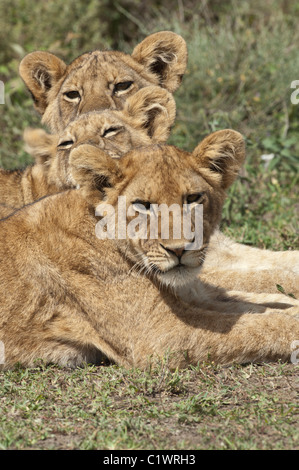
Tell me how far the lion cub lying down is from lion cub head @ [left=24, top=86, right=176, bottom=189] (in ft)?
2.78

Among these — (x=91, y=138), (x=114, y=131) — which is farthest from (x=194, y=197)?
(x=114, y=131)

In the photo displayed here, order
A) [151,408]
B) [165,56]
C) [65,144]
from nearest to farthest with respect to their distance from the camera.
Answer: [151,408] < [65,144] < [165,56]

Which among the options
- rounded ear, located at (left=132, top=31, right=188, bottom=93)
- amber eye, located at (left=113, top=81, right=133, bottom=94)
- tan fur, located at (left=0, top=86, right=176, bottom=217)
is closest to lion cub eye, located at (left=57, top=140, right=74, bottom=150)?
tan fur, located at (left=0, top=86, right=176, bottom=217)

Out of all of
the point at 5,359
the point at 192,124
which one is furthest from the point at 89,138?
the point at 192,124

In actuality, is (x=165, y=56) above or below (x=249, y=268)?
above

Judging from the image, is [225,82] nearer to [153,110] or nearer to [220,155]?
[153,110]

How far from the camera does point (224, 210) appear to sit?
6.28m

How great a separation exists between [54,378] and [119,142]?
6.02ft

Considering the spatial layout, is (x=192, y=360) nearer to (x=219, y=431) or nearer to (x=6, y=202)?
(x=219, y=431)

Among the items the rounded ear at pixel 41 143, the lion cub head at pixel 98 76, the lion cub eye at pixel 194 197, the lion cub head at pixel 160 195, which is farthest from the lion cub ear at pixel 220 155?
the rounded ear at pixel 41 143

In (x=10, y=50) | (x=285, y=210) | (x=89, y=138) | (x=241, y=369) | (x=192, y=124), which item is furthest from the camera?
(x=10, y=50)

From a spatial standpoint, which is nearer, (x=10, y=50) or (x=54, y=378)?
(x=54, y=378)

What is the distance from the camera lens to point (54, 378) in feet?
12.7

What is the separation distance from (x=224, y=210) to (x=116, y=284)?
251 cm
